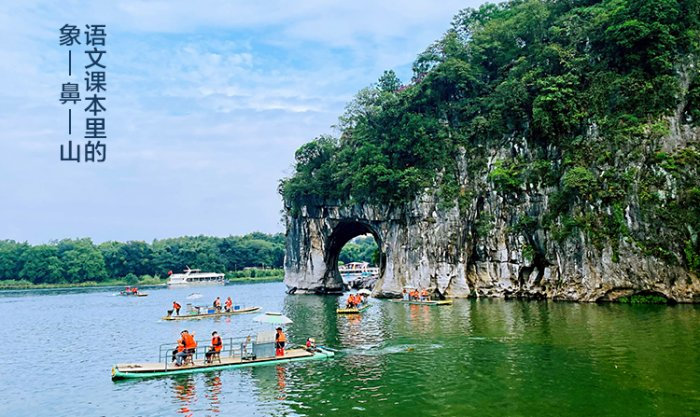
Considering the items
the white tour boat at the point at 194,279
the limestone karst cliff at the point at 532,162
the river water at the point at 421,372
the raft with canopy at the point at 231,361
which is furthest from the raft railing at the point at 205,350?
the white tour boat at the point at 194,279

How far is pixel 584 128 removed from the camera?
40594mm

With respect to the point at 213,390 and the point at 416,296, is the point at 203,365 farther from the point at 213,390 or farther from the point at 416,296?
the point at 416,296

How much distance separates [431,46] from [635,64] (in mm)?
21229

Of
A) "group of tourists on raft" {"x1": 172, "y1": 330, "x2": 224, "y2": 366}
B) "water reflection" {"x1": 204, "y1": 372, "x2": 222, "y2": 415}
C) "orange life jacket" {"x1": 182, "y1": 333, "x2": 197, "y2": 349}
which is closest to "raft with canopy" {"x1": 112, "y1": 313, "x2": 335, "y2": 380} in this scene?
"group of tourists on raft" {"x1": 172, "y1": 330, "x2": 224, "y2": 366}

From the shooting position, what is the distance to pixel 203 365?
20.2 meters

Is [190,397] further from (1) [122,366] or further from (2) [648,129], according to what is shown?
(2) [648,129]

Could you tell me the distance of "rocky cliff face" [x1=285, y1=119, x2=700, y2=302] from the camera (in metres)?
35.7

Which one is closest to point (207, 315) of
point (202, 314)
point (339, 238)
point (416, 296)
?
point (202, 314)

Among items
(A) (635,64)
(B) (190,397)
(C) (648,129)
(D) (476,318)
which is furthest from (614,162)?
(B) (190,397)

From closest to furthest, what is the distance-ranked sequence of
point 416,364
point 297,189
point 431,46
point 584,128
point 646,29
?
point 416,364 < point 646,29 < point 584,128 < point 431,46 < point 297,189

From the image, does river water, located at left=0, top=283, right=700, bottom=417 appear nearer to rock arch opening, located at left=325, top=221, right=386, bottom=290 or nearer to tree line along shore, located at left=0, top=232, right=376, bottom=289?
rock arch opening, located at left=325, top=221, right=386, bottom=290

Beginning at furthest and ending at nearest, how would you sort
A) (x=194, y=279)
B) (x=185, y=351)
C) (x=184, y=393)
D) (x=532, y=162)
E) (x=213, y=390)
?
(x=194, y=279), (x=532, y=162), (x=185, y=351), (x=213, y=390), (x=184, y=393)

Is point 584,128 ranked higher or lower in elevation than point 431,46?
lower

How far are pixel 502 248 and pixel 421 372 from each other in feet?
92.9
